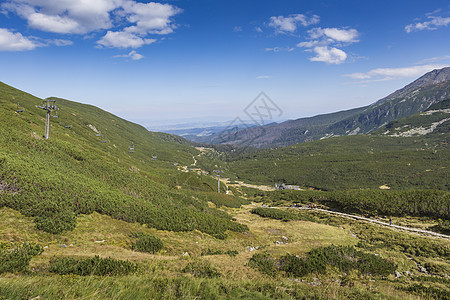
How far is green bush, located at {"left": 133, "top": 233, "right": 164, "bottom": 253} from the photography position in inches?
610

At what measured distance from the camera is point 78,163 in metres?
30.8

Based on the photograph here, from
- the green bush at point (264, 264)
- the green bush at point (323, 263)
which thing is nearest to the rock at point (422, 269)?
the green bush at point (323, 263)

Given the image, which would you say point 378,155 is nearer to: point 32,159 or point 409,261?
point 409,261

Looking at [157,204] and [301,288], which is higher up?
[301,288]

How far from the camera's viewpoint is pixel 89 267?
984cm

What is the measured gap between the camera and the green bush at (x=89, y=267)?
9562 mm

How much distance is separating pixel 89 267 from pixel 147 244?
21.1 feet

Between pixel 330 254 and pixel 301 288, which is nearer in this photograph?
pixel 301 288

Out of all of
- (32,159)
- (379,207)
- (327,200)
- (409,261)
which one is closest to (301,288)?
(409,261)

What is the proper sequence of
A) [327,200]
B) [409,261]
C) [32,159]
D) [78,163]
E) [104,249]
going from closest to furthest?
[104,249], [409,261], [32,159], [78,163], [327,200]

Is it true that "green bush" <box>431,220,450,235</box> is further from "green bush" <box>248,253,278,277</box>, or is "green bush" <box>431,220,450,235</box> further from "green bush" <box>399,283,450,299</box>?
"green bush" <box>248,253,278,277</box>

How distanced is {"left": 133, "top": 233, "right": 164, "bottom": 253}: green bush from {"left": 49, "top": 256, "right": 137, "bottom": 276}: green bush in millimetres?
4700

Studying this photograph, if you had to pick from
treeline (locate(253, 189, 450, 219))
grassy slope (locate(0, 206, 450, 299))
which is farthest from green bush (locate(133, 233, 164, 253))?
treeline (locate(253, 189, 450, 219))

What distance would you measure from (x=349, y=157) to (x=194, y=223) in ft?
537
